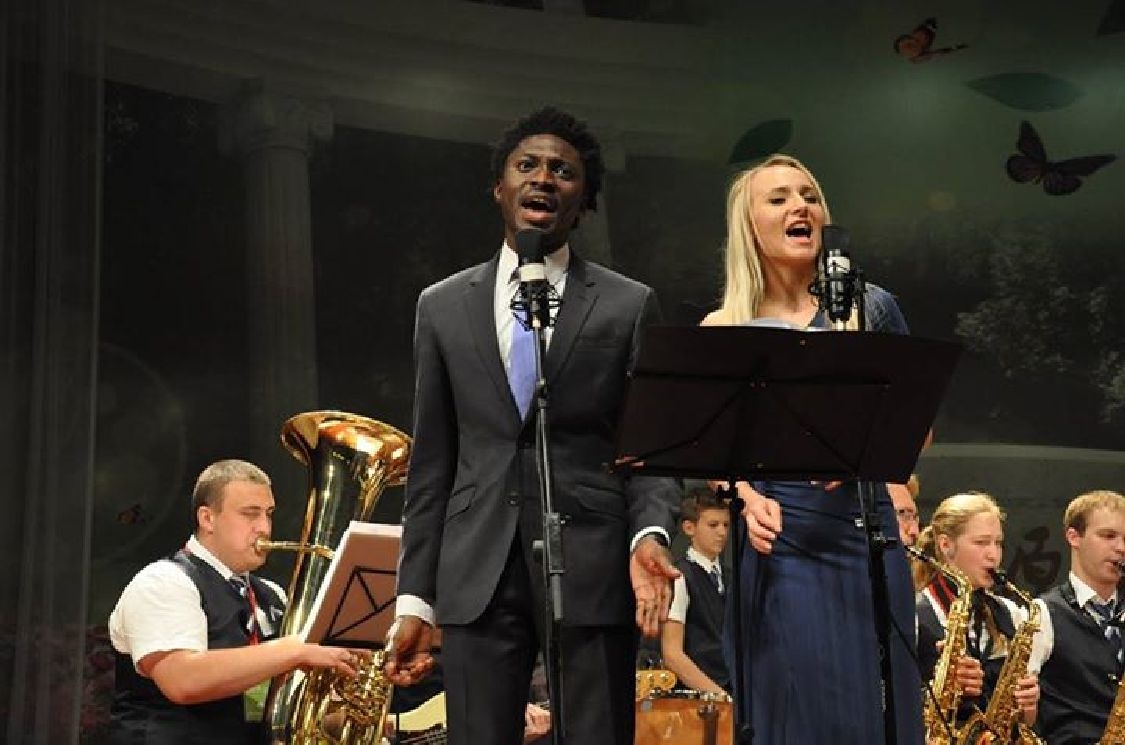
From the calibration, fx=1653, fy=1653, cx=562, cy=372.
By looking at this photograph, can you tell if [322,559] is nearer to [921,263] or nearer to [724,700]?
[724,700]

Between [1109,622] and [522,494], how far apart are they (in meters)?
3.98

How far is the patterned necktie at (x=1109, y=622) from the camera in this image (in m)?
6.27

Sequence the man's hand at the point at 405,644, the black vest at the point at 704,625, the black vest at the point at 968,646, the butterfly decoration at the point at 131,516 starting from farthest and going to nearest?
the butterfly decoration at the point at 131,516, the black vest at the point at 704,625, the black vest at the point at 968,646, the man's hand at the point at 405,644

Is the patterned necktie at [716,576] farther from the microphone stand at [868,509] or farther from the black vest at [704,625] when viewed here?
the microphone stand at [868,509]

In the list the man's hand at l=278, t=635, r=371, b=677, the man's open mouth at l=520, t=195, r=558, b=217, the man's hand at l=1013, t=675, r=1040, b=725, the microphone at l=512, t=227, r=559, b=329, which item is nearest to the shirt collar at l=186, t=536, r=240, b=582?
the man's hand at l=278, t=635, r=371, b=677

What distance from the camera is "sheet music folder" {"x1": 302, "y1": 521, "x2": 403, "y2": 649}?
4.02 metres

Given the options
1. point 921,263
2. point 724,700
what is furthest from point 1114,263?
point 724,700

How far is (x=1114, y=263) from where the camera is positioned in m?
9.41

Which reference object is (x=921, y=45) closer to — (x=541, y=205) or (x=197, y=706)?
(x=197, y=706)

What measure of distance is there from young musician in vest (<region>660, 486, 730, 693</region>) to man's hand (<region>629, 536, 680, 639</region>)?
345cm

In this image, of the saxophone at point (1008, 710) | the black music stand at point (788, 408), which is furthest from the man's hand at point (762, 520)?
the saxophone at point (1008, 710)

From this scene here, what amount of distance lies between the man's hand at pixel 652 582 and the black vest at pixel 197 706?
232 cm

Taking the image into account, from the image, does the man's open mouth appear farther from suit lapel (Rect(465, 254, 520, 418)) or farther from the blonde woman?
the blonde woman

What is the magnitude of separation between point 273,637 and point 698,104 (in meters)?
5.16
